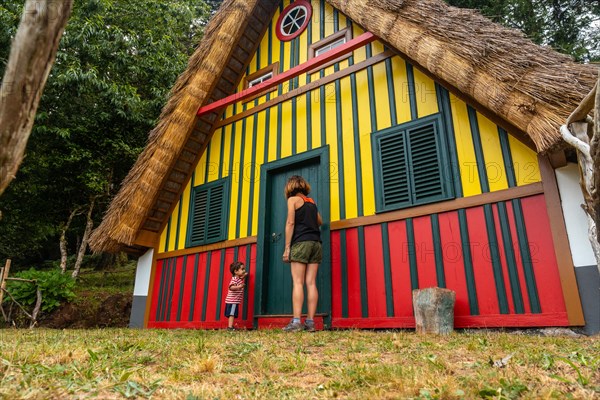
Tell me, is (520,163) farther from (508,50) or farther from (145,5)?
(145,5)

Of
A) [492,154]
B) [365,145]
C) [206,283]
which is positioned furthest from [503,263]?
[206,283]

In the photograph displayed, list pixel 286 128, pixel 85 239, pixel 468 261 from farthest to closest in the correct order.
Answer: pixel 85 239 < pixel 286 128 < pixel 468 261

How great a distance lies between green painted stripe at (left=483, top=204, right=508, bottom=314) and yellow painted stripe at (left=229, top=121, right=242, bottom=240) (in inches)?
141

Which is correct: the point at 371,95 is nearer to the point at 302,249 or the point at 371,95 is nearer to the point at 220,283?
the point at 302,249

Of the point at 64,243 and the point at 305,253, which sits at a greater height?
the point at 64,243

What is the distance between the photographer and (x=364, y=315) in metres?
4.61

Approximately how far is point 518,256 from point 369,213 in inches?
66.0

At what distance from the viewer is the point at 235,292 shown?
553 cm

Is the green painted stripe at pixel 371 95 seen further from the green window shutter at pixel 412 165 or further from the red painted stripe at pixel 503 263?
the red painted stripe at pixel 503 263

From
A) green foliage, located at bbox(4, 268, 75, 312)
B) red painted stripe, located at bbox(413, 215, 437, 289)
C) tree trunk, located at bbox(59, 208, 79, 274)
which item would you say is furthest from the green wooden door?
tree trunk, located at bbox(59, 208, 79, 274)

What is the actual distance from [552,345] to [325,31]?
5.38m

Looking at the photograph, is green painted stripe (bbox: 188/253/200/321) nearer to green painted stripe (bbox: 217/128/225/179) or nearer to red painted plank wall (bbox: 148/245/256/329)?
red painted plank wall (bbox: 148/245/256/329)

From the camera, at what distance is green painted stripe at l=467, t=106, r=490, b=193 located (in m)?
4.21

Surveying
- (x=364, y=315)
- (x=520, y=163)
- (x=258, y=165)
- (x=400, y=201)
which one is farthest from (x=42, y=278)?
(x=520, y=163)
